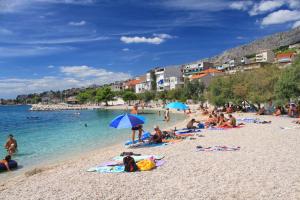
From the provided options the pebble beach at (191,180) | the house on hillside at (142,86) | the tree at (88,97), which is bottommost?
the pebble beach at (191,180)

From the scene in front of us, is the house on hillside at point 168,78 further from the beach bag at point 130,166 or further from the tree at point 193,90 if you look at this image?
the beach bag at point 130,166

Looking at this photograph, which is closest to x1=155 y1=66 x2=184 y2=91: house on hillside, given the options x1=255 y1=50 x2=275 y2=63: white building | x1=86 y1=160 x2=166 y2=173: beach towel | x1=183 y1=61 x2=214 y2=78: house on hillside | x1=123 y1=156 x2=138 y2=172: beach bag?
x1=183 y1=61 x2=214 y2=78: house on hillside

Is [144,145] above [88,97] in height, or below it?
below

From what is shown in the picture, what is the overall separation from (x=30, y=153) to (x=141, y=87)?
12730 cm

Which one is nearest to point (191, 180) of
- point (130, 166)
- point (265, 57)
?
point (130, 166)

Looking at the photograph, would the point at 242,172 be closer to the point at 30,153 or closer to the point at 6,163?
the point at 6,163

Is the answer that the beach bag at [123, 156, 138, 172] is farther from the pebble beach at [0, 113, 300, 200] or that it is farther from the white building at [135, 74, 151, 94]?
the white building at [135, 74, 151, 94]

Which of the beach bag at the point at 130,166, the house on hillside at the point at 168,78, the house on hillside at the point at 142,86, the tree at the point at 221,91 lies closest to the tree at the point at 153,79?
the house on hillside at the point at 168,78

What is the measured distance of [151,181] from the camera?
10031 millimetres

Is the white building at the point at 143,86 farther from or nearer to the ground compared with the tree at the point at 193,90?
farther from the ground

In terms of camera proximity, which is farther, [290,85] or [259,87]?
[259,87]

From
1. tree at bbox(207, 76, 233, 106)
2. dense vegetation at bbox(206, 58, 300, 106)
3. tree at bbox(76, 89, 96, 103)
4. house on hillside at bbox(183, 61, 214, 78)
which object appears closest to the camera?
dense vegetation at bbox(206, 58, 300, 106)

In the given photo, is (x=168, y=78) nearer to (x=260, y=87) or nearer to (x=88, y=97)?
(x=88, y=97)

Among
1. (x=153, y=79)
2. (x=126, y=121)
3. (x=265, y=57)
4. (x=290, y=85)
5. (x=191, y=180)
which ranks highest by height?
(x=265, y=57)
